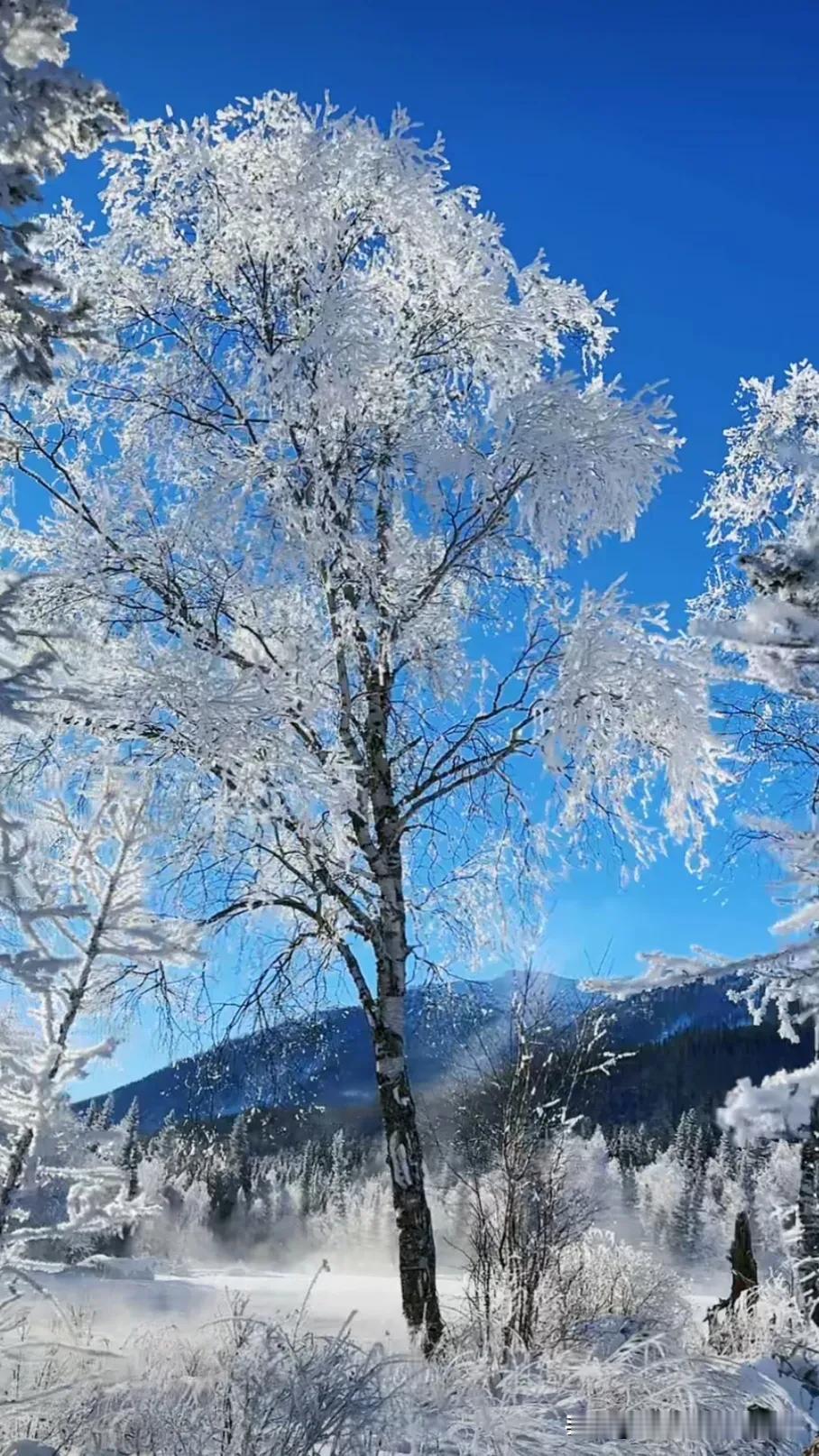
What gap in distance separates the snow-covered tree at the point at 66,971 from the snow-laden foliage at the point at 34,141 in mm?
2011

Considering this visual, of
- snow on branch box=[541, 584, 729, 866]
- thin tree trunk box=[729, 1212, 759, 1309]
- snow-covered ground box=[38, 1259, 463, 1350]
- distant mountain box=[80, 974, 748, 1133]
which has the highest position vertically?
snow on branch box=[541, 584, 729, 866]

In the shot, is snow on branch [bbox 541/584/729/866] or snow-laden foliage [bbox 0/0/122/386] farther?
snow on branch [bbox 541/584/729/866]

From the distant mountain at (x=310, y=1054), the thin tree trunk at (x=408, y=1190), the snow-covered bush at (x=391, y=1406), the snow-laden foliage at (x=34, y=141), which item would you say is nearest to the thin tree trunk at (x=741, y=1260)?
the distant mountain at (x=310, y=1054)

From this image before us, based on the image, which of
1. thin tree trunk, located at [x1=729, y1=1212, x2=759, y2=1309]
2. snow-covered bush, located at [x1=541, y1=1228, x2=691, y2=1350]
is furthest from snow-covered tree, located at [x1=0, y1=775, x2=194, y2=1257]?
thin tree trunk, located at [x1=729, y1=1212, x2=759, y2=1309]

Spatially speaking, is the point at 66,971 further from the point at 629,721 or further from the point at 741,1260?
the point at 741,1260

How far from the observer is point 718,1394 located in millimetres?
5434

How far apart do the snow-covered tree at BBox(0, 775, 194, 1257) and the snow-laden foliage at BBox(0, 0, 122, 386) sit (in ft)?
6.60

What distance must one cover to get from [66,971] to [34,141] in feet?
11.2

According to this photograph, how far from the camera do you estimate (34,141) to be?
14.4 ft

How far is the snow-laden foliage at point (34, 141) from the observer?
13.4ft

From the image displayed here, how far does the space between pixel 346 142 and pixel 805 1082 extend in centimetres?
753

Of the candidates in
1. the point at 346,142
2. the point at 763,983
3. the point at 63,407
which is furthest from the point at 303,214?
the point at 763,983

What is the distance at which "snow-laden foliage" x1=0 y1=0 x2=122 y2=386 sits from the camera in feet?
13.4

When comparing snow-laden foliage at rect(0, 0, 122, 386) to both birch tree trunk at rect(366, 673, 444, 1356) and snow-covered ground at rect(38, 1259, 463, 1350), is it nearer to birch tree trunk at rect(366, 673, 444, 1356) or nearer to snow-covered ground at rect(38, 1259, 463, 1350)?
birch tree trunk at rect(366, 673, 444, 1356)
